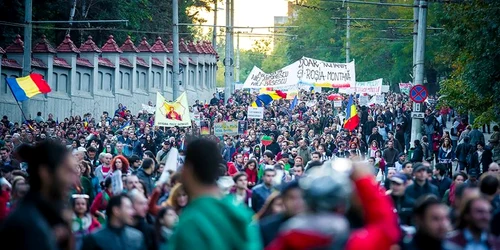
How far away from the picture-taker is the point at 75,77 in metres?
48.1

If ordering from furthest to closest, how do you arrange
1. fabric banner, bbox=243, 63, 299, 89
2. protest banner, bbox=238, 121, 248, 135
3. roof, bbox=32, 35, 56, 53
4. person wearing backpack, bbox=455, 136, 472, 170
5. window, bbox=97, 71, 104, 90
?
window, bbox=97, 71, 104, 90 < fabric banner, bbox=243, 63, 299, 89 < roof, bbox=32, 35, 56, 53 < protest banner, bbox=238, 121, 248, 135 < person wearing backpack, bbox=455, 136, 472, 170

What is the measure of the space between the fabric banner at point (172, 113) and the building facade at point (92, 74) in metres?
5.78

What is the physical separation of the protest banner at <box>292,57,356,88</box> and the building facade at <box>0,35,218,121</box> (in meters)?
5.85

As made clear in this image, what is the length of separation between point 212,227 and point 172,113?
26307mm

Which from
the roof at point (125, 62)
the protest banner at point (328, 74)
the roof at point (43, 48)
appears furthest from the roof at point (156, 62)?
the roof at point (43, 48)

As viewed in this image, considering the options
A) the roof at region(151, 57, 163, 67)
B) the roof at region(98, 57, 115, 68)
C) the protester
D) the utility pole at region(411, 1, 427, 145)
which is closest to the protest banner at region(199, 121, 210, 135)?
the utility pole at region(411, 1, 427, 145)

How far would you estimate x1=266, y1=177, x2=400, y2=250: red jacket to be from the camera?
5.15 meters

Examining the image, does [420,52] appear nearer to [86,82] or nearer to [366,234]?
[86,82]

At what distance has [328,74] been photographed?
1934 inches

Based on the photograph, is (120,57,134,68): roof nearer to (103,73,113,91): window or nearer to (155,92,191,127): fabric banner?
(103,73,113,91): window

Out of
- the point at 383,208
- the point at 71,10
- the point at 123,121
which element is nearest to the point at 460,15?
the point at 123,121

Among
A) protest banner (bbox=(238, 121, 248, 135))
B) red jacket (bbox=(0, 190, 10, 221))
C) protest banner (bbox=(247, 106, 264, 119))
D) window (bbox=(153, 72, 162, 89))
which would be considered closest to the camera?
red jacket (bbox=(0, 190, 10, 221))

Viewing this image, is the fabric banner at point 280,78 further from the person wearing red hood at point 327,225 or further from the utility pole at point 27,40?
the person wearing red hood at point 327,225

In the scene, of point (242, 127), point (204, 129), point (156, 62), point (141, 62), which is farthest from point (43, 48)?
point (156, 62)
